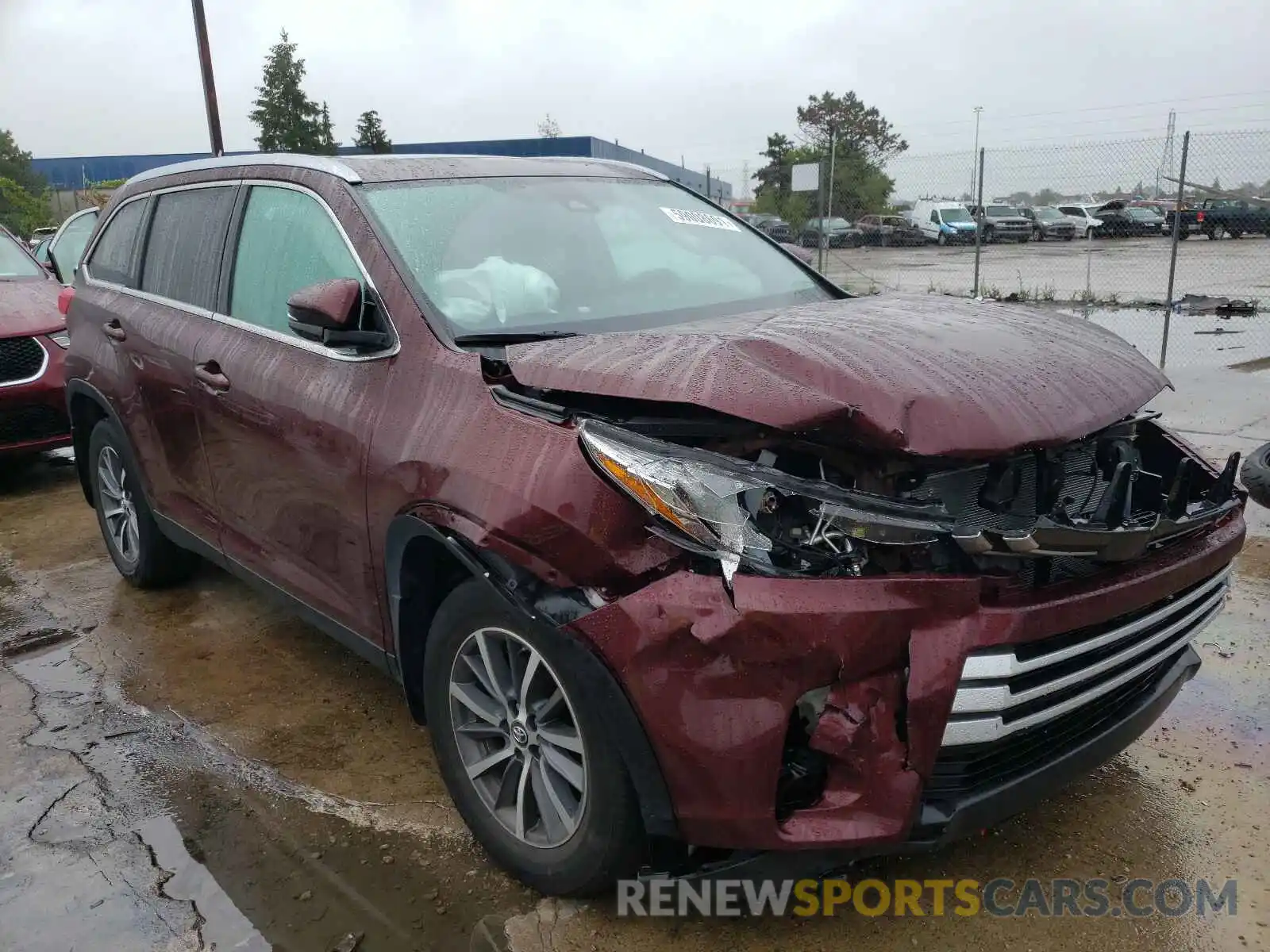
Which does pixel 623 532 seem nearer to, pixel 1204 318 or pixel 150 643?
pixel 150 643

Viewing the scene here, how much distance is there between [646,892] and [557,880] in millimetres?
215

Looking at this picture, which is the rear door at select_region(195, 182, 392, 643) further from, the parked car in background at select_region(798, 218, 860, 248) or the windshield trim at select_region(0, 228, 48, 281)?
the parked car in background at select_region(798, 218, 860, 248)

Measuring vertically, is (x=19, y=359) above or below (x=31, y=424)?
above

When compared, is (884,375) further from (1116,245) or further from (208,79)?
(1116,245)

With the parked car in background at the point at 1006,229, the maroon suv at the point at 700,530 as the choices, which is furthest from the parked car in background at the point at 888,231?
the maroon suv at the point at 700,530

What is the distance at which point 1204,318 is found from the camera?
12.3 metres

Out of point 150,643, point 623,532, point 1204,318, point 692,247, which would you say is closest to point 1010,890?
point 623,532

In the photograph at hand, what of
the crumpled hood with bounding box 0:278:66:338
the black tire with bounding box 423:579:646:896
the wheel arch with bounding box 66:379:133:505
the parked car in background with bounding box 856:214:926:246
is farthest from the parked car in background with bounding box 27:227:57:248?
the parked car in background with bounding box 856:214:926:246

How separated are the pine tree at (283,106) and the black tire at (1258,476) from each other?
3547 cm

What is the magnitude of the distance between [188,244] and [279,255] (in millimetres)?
835

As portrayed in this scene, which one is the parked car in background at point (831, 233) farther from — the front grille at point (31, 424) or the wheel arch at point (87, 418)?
the wheel arch at point (87, 418)

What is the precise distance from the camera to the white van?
2853 centimetres

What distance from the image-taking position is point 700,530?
2.03 meters

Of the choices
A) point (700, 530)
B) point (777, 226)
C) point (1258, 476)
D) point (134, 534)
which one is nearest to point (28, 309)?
point (134, 534)
